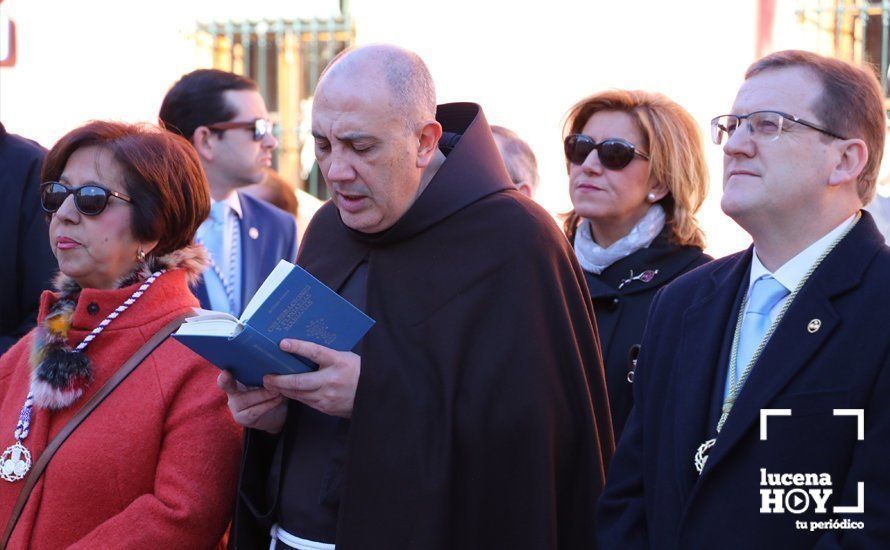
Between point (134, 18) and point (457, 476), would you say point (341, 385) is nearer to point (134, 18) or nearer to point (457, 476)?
point (457, 476)

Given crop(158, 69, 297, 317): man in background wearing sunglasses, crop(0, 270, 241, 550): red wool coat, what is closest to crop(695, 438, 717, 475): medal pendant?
crop(0, 270, 241, 550): red wool coat

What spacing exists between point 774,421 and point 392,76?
4.66 feet

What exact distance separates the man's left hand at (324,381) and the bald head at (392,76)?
0.70m

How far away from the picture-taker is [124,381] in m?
3.62

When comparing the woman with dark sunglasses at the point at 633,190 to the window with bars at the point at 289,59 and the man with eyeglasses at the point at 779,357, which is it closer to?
the man with eyeglasses at the point at 779,357

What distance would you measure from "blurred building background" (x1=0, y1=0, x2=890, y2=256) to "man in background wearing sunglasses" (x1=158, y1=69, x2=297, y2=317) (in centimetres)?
268

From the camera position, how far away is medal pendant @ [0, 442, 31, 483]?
11.8ft

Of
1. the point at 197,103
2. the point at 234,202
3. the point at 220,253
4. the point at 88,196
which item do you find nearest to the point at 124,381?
the point at 88,196

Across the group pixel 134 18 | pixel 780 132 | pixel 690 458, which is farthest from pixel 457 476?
pixel 134 18

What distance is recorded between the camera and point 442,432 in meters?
3.44

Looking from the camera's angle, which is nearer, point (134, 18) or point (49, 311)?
point (49, 311)

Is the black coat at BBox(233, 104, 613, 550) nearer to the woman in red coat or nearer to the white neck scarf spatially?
the woman in red coat

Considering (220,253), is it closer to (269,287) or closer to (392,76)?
(392,76)

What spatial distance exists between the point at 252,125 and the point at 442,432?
3.07 meters
